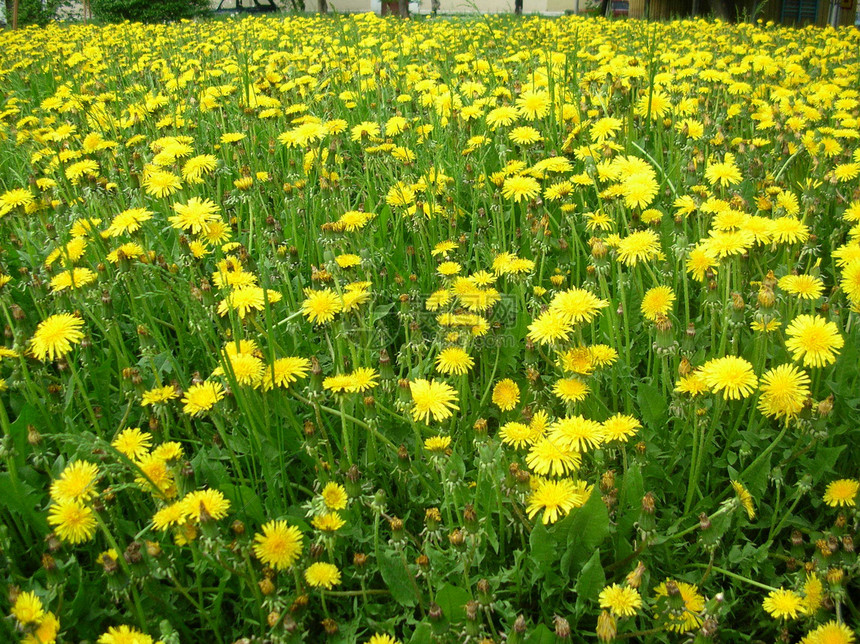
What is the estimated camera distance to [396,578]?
1312 mm

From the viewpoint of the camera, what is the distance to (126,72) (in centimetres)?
509

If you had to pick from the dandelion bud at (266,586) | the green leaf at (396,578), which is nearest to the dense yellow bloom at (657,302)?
the green leaf at (396,578)

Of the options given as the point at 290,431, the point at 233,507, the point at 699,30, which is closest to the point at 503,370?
the point at 290,431

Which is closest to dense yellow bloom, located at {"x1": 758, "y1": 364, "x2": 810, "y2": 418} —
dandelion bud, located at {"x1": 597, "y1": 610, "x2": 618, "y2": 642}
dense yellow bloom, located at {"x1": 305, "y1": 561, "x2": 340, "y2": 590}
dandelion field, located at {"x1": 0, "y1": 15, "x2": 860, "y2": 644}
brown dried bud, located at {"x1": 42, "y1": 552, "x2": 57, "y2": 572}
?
dandelion field, located at {"x1": 0, "y1": 15, "x2": 860, "y2": 644}

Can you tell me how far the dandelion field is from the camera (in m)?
1.25

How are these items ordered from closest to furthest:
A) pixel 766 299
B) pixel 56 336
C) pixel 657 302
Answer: pixel 766 299 → pixel 56 336 → pixel 657 302

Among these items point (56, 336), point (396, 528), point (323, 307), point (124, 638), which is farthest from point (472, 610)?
point (56, 336)

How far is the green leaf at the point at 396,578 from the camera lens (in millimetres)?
1305

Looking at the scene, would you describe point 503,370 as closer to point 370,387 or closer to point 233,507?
point 370,387

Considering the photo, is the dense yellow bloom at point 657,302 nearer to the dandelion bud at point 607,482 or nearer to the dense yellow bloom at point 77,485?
the dandelion bud at point 607,482

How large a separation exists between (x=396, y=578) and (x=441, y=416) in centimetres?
35

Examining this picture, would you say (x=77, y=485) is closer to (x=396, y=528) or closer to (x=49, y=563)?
(x=49, y=563)

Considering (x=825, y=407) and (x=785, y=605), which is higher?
(x=825, y=407)

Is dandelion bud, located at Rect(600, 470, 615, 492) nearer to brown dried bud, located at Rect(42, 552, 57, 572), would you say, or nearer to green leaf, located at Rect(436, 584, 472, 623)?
green leaf, located at Rect(436, 584, 472, 623)
